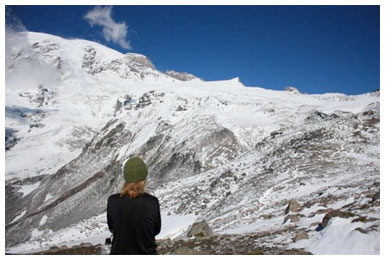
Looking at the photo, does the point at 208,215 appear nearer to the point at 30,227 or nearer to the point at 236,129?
the point at 236,129

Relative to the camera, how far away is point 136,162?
660cm

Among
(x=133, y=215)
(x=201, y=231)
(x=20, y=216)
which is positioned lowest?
(x=201, y=231)

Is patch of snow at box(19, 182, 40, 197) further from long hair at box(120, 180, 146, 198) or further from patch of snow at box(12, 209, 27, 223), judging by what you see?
long hair at box(120, 180, 146, 198)

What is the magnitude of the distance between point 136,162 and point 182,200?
35037mm

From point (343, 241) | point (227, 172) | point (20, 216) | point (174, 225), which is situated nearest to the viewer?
point (343, 241)

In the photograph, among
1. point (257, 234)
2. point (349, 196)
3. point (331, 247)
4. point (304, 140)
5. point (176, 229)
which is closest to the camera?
point (331, 247)

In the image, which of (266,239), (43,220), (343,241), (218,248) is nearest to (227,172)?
(266,239)

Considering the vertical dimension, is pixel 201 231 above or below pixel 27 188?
below

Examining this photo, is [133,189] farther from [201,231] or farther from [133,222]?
[201,231]

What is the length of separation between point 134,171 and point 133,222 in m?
0.83

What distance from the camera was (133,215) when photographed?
21.2ft

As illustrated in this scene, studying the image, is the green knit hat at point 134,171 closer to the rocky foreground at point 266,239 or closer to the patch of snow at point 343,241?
the rocky foreground at point 266,239

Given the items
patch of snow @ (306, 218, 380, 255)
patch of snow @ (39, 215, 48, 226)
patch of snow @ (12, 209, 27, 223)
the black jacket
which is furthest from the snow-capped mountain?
the black jacket

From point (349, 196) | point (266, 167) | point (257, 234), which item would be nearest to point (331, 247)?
point (257, 234)
